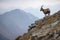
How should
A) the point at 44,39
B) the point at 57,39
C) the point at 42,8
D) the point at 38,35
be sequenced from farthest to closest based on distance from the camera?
the point at 42,8, the point at 38,35, the point at 44,39, the point at 57,39

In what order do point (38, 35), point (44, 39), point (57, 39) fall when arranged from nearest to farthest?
1. point (57, 39)
2. point (44, 39)
3. point (38, 35)

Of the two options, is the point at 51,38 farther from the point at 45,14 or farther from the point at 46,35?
the point at 45,14

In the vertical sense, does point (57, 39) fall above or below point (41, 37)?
below

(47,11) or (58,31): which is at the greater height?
(47,11)

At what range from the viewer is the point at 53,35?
2127 centimetres

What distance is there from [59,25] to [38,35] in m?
2.80

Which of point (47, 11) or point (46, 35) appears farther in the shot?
point (47, 11)

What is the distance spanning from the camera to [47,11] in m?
37.4

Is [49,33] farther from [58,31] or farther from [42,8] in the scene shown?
[42,8]

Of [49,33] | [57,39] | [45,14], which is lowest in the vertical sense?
[57,39]

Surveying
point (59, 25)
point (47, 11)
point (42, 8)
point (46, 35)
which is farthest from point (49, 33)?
point (42, 8)

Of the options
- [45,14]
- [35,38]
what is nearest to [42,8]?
[45,14]

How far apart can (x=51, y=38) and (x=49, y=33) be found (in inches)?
45.9

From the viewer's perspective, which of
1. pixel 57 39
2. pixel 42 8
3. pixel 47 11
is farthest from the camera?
pixel 42 8
